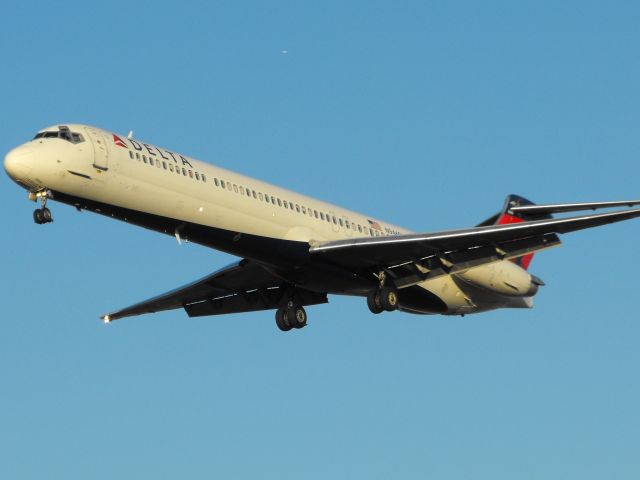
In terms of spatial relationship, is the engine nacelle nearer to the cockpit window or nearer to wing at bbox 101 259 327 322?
wing at bbox 101 259 327 322

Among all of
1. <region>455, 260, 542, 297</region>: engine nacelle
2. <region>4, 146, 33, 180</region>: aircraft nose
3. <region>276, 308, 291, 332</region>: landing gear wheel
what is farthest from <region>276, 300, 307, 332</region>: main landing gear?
<region>4, 146, 33, 180</region>: aircraft nose

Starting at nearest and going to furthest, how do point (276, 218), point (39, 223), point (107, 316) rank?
point (39, 223) → point (276, 218) → point (107, 316)

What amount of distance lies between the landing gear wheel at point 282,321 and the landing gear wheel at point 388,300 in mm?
3127

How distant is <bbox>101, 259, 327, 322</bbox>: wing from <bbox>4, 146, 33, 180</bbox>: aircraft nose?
6885mm

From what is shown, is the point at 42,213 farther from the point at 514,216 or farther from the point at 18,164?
the point at 514,216

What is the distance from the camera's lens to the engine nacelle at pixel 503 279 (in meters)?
34.9

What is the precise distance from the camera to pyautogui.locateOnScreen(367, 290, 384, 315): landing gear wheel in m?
32.8

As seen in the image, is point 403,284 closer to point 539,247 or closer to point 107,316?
point 539,247

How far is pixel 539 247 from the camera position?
104 ft

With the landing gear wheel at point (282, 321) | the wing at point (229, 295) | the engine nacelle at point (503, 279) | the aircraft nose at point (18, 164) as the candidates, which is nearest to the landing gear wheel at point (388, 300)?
the engine nacelle at point (503, 279)

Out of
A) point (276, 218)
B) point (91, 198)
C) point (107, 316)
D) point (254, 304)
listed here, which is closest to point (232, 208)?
point (276, 218)

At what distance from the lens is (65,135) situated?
2927cm

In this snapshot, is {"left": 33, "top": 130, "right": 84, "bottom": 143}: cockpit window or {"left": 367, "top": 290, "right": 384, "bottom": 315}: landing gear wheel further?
{"left": 367, "top": 290, "right": 384, "bottom": 315}: landing gear wheel

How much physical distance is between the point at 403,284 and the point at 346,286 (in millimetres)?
1437
